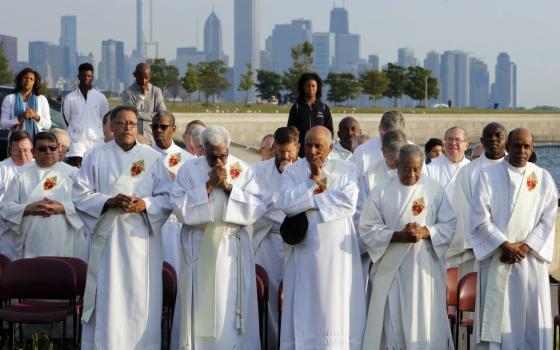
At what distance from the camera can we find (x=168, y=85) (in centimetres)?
7338

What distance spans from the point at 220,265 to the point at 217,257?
76 millimetres

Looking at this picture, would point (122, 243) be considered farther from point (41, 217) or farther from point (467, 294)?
point (467, 294)

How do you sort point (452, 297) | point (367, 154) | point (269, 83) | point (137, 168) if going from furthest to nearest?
1. point (269, 83)
2. point (367, 154)
3. point (452, 297)
4. point (137, 168)

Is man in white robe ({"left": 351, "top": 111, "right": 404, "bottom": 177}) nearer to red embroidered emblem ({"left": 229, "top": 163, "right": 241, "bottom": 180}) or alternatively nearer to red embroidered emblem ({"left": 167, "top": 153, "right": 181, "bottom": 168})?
red embroidered emblem ({"left": 167, "top": 153, "right": 181, "bottom": 168})

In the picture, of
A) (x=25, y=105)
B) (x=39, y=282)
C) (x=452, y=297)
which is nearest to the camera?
(x=39, y=282)

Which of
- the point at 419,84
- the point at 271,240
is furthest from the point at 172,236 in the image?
the point at 419,84

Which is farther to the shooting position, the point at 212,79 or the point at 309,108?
the point at 212,79

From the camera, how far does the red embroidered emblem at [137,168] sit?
353 inches

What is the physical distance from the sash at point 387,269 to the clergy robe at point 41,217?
329 centimetres

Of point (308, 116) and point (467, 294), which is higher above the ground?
point (308, 116)

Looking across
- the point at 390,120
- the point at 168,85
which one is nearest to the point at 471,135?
the point at 168,85

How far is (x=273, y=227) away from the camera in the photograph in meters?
10.1

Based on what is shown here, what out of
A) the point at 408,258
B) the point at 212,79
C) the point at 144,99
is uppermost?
the point at 212,79

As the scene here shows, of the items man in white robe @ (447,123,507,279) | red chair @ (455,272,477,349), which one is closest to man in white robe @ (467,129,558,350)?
red chair @ (455,272,477,349)
